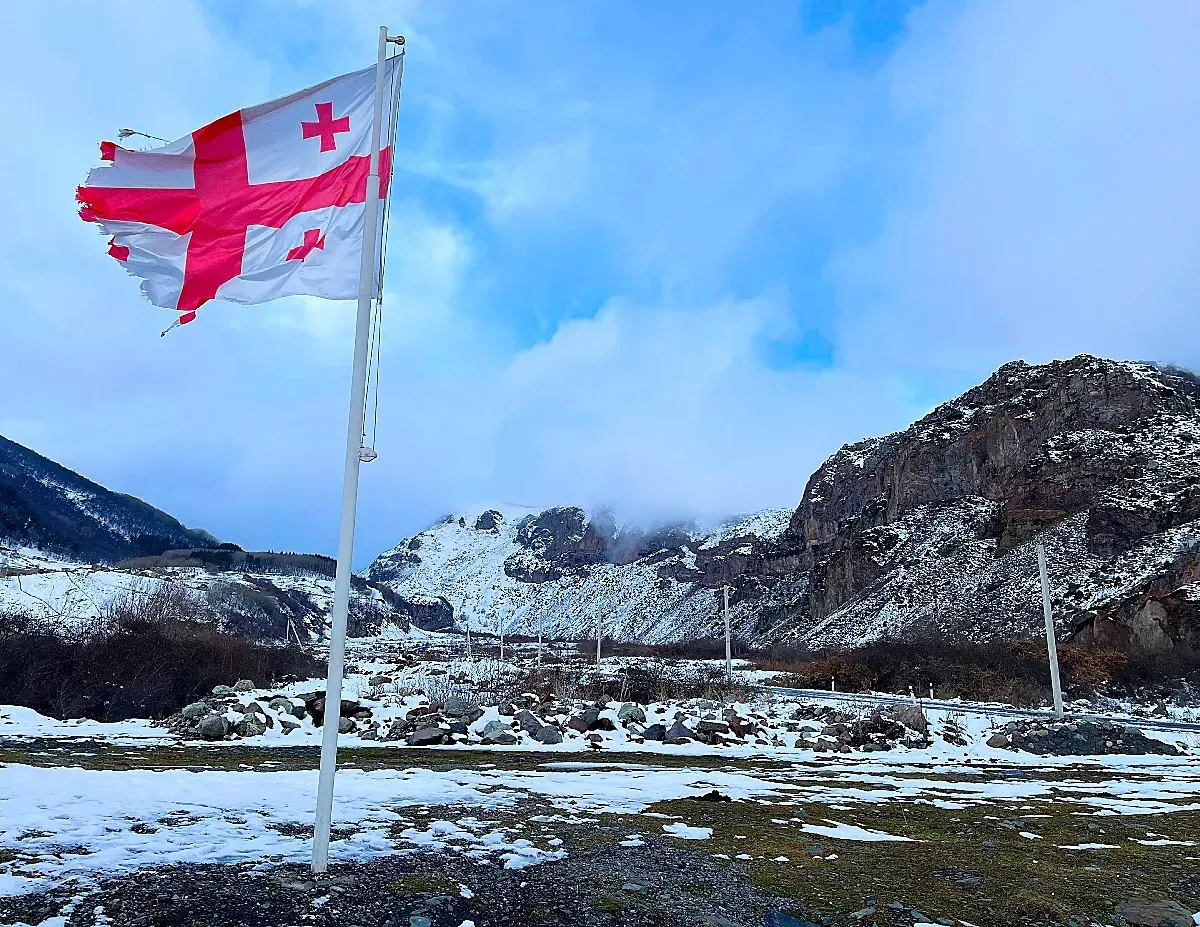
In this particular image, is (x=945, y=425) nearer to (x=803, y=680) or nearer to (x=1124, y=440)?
(x=1124, y=440)

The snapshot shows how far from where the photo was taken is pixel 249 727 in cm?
1794

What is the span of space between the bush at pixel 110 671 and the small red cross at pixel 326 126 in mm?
20838

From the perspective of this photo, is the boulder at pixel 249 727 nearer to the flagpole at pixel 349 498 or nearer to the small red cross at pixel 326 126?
the flagpole at pixel 349 498

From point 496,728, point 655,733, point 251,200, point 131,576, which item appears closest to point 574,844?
point 251,200

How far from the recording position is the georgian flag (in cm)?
671

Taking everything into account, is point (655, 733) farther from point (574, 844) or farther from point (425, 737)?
point (574, 844)

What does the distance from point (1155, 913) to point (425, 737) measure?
48.3 ft

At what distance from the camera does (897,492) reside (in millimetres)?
100062

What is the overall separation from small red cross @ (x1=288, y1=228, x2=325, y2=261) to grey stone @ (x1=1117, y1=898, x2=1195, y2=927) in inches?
308

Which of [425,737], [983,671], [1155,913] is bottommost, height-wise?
[425,737]

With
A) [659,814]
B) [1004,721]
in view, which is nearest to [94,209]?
[659,814]

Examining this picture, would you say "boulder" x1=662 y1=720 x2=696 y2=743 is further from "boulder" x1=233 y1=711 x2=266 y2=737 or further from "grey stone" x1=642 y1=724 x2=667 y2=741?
"boulder" x1=233 y1=711 x2=266 y2=737

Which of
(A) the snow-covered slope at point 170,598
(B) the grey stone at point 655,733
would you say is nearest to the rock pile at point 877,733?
(B) the grey stone at point 655,733

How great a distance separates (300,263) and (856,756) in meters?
16.4
